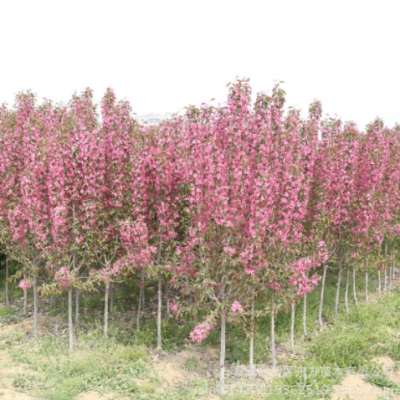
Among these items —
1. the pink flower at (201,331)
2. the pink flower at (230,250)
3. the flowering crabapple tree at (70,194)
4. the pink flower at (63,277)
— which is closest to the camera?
the pink flower at (201,331)

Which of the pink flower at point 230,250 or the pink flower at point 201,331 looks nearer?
the pink flower at point 201,331

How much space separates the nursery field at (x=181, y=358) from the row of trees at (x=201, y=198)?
2.16 ft

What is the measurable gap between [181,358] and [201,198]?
453 cm

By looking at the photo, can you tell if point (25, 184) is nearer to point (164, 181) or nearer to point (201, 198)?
point (164, 181)

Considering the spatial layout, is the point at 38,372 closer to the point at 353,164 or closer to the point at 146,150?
the point at 146,150

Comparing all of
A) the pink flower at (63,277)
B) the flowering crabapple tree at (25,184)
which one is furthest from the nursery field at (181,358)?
the pink flower at (63,277)

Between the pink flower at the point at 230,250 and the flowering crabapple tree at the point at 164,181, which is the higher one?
the flowering crabapple tree at the point at 164,181

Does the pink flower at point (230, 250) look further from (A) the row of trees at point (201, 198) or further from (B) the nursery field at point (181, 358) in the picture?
(B) the nursery field at point (181, 358)

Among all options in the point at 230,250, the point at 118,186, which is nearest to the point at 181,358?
the point at 230,250

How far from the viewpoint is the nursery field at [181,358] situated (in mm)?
7109

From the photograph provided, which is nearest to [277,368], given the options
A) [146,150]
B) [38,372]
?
[38,372]

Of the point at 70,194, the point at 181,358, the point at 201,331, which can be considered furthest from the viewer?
the point at 181,358

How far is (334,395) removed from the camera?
7.05 meters

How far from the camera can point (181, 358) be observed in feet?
28.2
